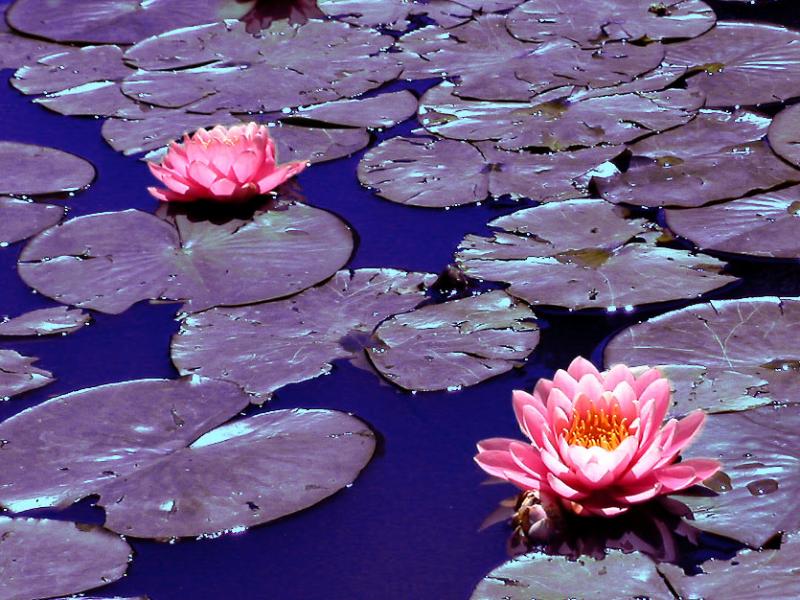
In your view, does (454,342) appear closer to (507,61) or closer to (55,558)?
(55,558)

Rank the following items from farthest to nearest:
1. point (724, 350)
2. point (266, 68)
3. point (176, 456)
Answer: point (266, 68) → point (724, 350) → point (176, 456)

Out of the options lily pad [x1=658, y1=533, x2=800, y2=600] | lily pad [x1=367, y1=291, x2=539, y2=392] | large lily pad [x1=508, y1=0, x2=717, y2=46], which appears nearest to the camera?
lily pad [x1=658, y1=533, x2=800, y2=600]

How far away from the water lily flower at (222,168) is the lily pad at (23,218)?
23cm

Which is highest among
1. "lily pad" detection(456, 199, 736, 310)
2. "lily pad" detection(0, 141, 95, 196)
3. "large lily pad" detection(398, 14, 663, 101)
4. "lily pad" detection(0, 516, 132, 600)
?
"large lily pad" detection(398, 14, 663, 101)

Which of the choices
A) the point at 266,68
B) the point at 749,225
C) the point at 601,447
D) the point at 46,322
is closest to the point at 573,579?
the point at 601,447

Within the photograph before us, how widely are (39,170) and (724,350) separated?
5.52 ft

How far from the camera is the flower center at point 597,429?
5.82 ft

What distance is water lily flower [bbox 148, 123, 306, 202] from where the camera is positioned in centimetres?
267

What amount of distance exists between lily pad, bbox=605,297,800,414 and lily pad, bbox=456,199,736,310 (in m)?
0.11

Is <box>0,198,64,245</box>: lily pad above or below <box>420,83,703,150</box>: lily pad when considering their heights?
below

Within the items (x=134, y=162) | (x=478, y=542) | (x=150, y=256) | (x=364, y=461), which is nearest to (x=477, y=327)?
(x=364, y=461)

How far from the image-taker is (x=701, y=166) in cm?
270

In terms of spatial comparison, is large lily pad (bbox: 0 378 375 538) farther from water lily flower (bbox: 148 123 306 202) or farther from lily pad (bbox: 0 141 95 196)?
lily pad (bbox: 0 141 95 196)

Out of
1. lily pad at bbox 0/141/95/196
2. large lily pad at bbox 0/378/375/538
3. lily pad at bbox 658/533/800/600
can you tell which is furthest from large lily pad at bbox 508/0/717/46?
lily pad at bbox 658/533/800/600
